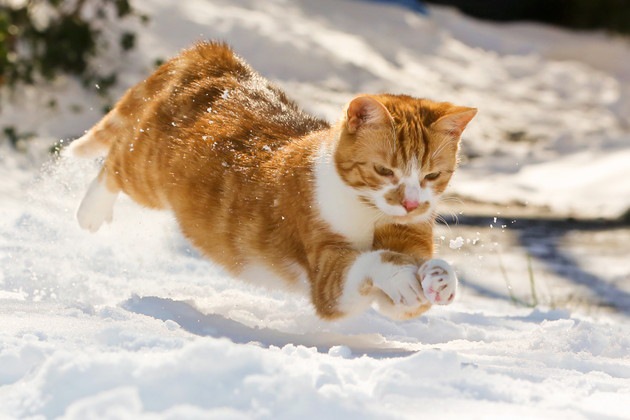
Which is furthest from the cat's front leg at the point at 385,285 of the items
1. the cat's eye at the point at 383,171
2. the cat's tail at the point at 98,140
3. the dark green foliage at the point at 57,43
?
the dark green foliage at the point at 57,43

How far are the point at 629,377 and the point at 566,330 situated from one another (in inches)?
23.8

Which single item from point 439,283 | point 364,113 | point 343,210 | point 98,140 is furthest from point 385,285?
point 98,140

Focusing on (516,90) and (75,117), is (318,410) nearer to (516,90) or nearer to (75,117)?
(75,117)

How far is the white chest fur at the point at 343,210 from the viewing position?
3.11 meters

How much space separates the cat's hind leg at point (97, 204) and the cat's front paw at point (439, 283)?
1.69m

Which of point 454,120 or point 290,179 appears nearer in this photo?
point 454,120

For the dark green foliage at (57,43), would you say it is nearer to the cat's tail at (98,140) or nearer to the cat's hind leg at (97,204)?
the cat's tail at (98,140)

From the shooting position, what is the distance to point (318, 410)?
210cm

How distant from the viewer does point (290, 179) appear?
3.27m

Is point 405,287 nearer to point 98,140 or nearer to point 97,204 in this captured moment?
point 97,204

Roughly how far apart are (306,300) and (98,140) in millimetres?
1190

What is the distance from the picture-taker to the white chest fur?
311cm

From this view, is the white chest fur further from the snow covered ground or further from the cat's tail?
the cat's tail

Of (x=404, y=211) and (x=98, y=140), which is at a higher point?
(x=98, y=140)
